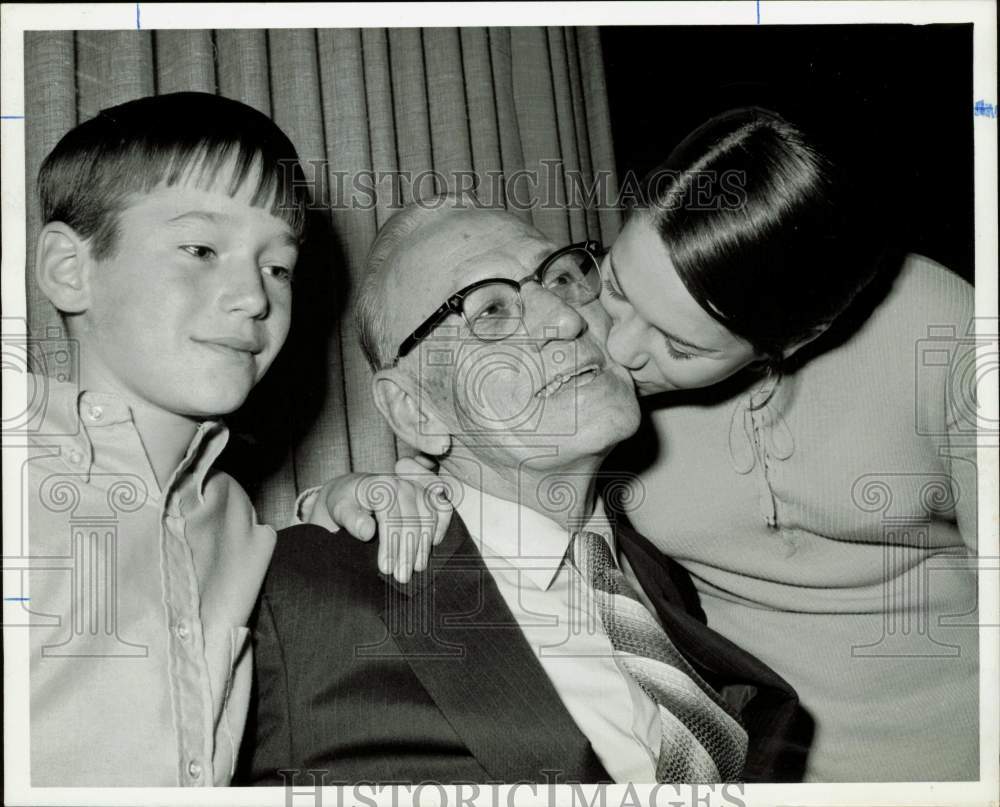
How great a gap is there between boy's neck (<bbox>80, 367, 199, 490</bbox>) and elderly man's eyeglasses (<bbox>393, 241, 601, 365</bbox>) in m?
0.28

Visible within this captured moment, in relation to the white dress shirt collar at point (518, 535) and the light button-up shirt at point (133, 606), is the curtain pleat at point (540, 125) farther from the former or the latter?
the light button-up shirt at point (133, 606)

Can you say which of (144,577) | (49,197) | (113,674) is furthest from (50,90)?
(113,674)

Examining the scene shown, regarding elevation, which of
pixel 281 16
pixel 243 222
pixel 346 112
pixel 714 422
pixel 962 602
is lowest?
pixel 962 602

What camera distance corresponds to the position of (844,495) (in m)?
1.35

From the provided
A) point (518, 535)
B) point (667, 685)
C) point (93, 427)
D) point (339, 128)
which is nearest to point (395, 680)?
point (518, 535)

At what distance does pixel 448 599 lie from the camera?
127 centimetres

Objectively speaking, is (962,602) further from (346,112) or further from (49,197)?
(49,197)

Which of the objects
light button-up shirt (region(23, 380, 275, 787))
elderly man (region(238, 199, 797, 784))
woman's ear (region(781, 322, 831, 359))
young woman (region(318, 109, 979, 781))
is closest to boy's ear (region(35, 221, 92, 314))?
light button-up shirt (region(23, 380, 275, 787))

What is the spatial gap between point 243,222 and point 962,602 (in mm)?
1029

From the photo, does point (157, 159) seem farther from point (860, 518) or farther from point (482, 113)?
point (860, 518)

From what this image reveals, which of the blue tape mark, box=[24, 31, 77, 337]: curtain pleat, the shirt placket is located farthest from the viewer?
the blue tape mark

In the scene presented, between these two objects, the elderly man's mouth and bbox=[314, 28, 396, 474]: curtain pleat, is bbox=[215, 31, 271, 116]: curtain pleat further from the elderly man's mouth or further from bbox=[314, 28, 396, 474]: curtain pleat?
the elderly man's mouth

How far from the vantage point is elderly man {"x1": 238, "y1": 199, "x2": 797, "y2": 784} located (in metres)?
1.22

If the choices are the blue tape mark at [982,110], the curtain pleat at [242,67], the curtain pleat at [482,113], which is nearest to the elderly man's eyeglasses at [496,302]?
the curtain pleat at [482,113]
